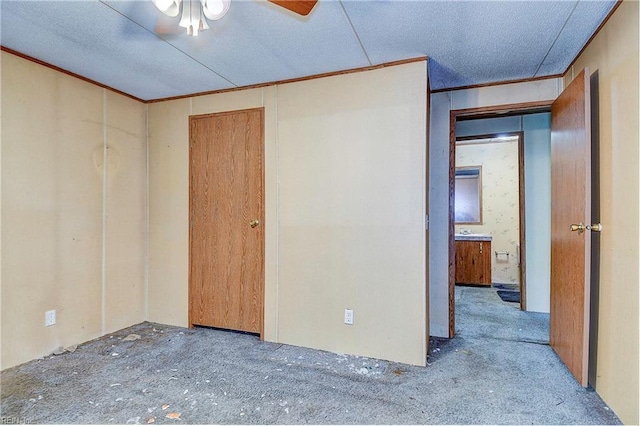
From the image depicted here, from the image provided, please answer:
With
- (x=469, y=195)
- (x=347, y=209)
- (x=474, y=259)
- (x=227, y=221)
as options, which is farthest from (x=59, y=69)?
(x=469, y=195)

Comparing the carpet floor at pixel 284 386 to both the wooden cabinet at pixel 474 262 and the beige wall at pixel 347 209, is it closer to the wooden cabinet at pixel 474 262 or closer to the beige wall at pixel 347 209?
the beige wall at pixel 347 209

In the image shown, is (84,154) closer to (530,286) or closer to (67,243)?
(67,243)

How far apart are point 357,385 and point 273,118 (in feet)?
6.95

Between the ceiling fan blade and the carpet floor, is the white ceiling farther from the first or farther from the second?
the carpet floor

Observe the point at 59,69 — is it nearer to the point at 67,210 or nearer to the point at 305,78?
the point at 67,210

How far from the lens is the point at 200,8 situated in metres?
1.60

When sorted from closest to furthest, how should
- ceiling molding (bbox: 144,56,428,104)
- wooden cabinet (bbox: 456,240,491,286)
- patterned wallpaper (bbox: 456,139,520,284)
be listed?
ceiling molding (bbox: 144,56,428,104), wooden cabinet (bbox: 456,240,491,286), patterned wallpaper (bbox: 456,139,520,284)

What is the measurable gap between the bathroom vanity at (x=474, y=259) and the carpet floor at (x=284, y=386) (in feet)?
Answer: 7.08

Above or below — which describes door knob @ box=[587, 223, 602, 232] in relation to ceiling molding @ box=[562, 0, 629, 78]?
below

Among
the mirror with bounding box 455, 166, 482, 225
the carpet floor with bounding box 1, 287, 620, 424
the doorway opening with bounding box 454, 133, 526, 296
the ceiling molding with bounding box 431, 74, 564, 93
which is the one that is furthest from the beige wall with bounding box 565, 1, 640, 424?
the mirror with bounding box 455, 166, 482, 225

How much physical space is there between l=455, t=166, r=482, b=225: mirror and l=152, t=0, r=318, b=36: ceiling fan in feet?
15.8

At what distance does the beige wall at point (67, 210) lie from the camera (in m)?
2.40

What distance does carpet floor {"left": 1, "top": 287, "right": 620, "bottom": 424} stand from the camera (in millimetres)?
1833

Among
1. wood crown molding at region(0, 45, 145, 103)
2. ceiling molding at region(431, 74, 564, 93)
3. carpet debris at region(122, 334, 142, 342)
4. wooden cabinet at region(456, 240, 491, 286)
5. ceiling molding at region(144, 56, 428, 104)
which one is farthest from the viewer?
wooden cabinet at region(456, 240, 491, 286)
